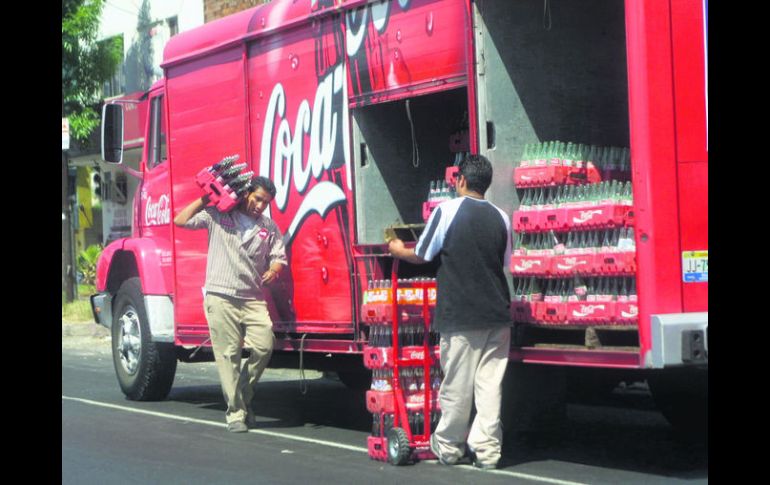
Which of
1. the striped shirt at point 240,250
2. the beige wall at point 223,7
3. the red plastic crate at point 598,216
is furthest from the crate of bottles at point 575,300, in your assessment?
the beige wall at point 223,7

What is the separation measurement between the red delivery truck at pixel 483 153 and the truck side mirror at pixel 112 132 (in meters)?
0.75

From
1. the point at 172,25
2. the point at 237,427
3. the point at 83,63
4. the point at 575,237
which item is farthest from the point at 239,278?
the point at 172,25

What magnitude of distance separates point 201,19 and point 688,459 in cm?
1838

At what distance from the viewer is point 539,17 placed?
8188mm

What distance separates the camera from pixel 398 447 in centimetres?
775

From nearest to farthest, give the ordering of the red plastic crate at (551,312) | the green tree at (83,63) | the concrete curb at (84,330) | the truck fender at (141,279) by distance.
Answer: the red plastic crate at (551,312) → the truck fender at (141,279) → the concrete curb at (84,330) → the green tree at (83,63)

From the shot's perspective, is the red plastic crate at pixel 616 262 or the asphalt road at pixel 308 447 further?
the asphalt road at pixel 308 447

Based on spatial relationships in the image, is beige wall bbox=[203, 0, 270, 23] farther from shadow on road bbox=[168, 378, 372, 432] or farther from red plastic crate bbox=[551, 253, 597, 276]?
red plastic crate bbox=[551, 253, 597, 276]

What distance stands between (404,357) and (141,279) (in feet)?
14.1

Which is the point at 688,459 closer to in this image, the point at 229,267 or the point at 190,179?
the point at 229,267

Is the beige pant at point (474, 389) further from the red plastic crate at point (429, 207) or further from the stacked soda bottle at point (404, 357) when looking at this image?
the red plastic crate at point (429, 207)

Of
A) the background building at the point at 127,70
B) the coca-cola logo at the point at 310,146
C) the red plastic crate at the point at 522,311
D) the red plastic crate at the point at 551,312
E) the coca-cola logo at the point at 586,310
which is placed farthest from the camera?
the background building at the point at 127,70

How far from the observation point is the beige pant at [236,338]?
31.6 feet
